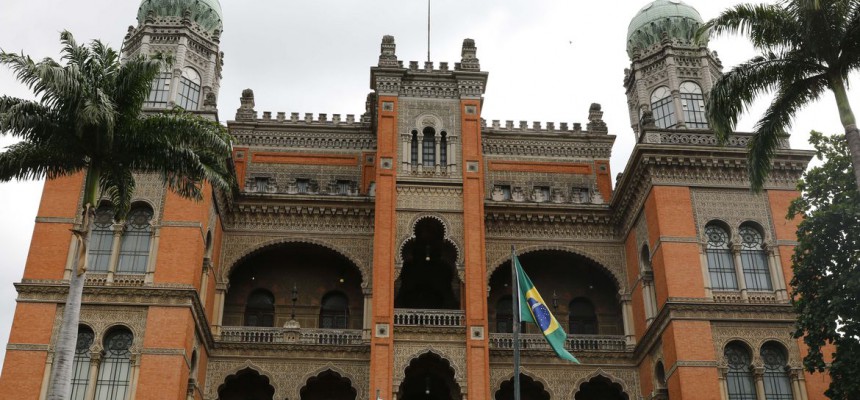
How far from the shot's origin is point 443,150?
112ft

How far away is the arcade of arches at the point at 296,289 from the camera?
112ft

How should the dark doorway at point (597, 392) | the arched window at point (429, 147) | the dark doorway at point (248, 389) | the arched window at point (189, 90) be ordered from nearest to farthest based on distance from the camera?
1. the dark doorway at point (248, 389)
2. the dark doorway at point (597, 392)
3. the arched window at point (429, 147)
4. the arched window at point (189, 90)

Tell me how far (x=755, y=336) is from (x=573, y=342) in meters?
6.71

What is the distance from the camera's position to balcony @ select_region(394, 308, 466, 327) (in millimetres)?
30906

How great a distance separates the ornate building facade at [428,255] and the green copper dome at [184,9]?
0.09 metres

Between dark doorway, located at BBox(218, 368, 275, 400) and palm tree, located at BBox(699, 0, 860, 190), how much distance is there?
18.0 meters

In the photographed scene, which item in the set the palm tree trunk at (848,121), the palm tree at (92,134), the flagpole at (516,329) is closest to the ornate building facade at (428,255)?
the palm tree at (92,134)

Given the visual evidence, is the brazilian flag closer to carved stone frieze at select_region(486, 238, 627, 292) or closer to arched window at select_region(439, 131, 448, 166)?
carved stone frieze at select_region(486, 238, 627, 292)

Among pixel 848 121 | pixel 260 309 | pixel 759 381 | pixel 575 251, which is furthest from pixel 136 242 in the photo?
pixel 848 121

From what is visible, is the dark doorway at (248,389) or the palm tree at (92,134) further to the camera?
the dark doorway at (248,389)

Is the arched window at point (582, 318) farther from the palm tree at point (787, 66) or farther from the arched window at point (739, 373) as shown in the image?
the palm tree at point (787, 66)

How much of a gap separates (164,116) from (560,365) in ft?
54.3

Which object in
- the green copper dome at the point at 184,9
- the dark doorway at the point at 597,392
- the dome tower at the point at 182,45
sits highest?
the green copper dome at the point at 184,9

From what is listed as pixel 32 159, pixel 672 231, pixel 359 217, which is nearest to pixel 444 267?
pixel 359 217
